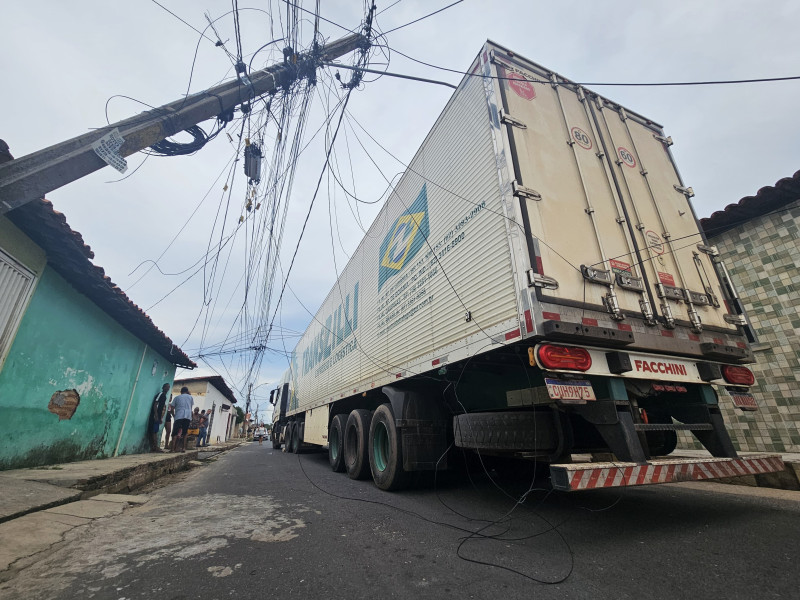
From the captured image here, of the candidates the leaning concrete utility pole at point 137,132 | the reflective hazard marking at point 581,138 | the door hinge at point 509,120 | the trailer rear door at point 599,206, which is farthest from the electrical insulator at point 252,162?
the reflective hazard marking at point 581,138

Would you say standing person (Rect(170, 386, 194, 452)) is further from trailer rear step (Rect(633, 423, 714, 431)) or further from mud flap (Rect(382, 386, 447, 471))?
trailer rear step (Rect(633, 423, 714, 431))

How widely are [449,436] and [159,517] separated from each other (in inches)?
130

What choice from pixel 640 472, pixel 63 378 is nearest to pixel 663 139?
pixel 640 472

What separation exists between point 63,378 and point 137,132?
404 cm

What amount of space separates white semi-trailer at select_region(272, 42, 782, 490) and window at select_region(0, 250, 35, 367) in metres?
4.56

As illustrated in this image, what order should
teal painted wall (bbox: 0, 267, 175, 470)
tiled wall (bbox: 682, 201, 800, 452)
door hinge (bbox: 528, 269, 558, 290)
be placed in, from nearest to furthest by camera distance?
door hinge (bbox: 528, 269, 558, 290) < teal painted wall (bbox: 0, 267, 175, 470) < tiled wall (bbox: 682, 201, 800, 452)

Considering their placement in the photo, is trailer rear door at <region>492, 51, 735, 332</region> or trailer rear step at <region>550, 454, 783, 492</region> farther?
trailer rear door at <region>492, 51, 735, 332</region>

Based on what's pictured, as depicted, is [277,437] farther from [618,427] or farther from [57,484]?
[618,427]

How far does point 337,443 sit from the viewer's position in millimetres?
6934

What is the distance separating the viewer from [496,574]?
80.3 inches

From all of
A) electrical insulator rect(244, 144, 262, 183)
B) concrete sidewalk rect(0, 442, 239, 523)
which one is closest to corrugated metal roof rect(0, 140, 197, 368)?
electrical insulator rect(244, 144, 262, 183)

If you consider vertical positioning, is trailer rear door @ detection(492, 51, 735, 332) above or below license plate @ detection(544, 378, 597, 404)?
above

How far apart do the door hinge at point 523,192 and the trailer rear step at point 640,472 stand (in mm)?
2134

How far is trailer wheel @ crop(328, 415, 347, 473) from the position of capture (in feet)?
21.5
